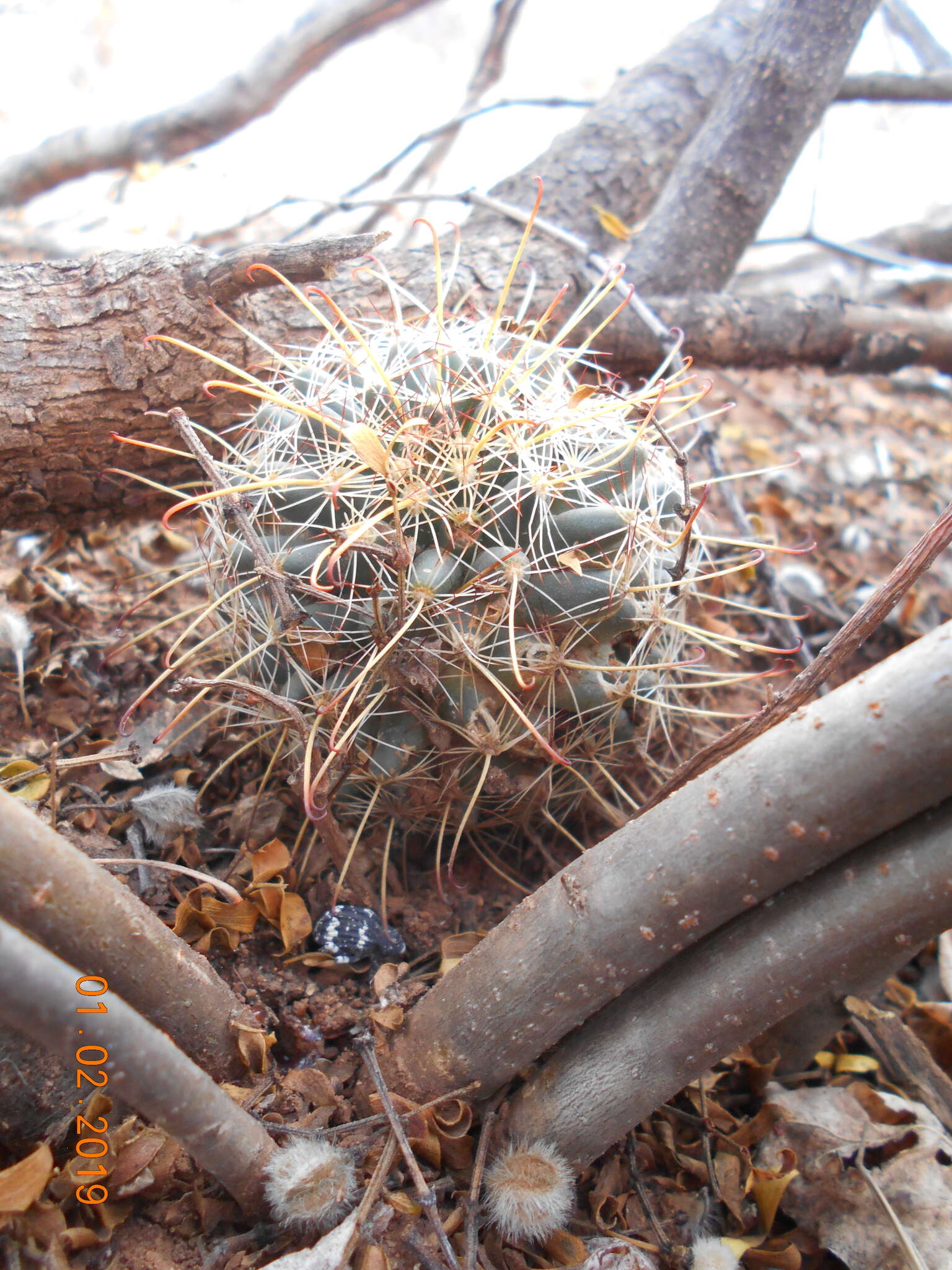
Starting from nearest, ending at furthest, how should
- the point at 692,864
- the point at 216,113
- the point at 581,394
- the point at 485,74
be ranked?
the point at 692,864, the point at 581,394, the point at 216,113, the point at 485,74

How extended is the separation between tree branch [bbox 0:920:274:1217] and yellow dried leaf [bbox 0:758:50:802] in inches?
21.7

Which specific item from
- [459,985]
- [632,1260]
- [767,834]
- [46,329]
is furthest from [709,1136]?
[46,329]

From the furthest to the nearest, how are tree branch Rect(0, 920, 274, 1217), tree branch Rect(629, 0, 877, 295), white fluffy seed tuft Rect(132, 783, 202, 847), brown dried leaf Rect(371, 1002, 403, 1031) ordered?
tree branch Rect(629, 0, 877, 295), white fluffy seed tuft Rect(132, 783, 202, 847), brown dried leaf Rect(371, 1002, 403, 1031), tree branch Rect(0, 920, 274, 1217)

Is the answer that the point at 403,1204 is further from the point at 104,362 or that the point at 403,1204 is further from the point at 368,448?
the point at 104,362

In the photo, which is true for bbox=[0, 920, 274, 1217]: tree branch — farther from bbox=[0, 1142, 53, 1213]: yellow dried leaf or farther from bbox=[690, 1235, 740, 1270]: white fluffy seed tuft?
bbox=[690, 1235, 740, 1270]: white fluffy seed tuft

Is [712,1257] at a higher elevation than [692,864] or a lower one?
lower

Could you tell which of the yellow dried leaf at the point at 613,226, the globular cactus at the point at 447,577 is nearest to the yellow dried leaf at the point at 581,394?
the globular cactus at the point at 447,577

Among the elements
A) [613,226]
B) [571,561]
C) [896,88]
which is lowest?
[571,561]

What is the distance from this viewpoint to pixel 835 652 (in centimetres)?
96

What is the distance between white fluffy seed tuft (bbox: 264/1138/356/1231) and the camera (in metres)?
0.83

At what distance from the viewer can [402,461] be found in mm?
1044

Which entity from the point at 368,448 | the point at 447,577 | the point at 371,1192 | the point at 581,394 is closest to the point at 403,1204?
the point at 371,1192

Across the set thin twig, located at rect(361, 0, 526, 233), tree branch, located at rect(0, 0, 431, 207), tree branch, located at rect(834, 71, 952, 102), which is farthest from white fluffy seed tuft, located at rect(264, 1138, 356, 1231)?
tree branch, located at rect(0, 0, 431, 207)

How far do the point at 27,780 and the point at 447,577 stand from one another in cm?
68
